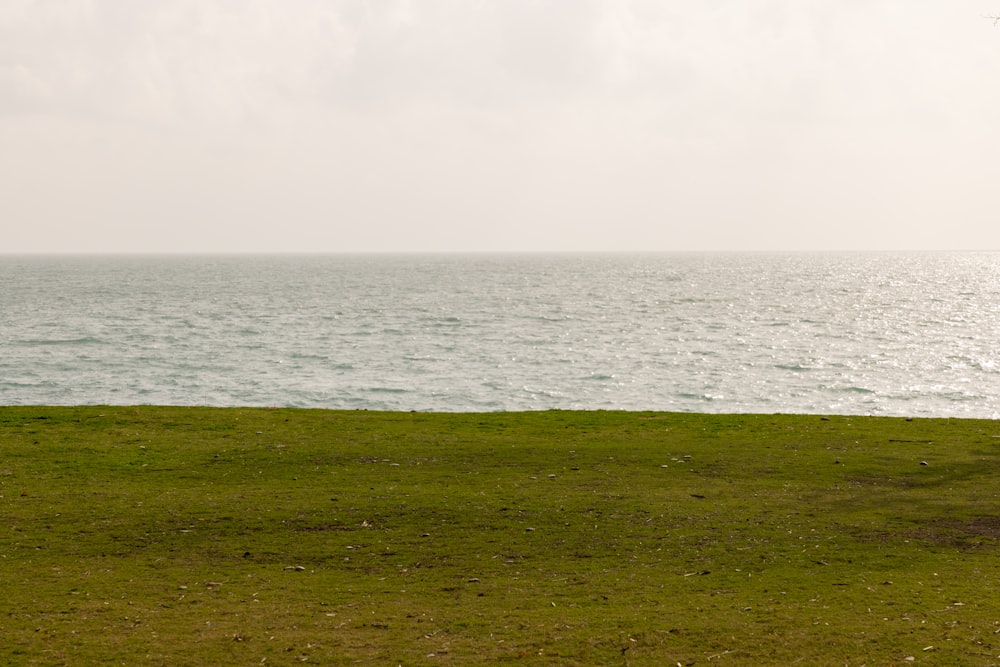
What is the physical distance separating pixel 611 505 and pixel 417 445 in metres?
5.66

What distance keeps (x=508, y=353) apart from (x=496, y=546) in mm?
49910

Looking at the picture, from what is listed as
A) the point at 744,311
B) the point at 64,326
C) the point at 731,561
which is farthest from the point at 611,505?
the point at 744,311

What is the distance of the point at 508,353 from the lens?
6272 cm

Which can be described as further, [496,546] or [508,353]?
[508,353]

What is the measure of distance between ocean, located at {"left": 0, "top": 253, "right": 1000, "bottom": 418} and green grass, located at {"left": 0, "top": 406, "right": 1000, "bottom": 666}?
24129 millimetres

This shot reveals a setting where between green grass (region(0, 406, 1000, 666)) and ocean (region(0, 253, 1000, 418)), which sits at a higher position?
green grass (region(0, 406, 1000, 666))

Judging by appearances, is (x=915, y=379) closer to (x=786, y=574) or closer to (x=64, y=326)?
(x=786, y=574)

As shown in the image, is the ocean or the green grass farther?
the ocean

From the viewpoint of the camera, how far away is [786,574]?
38.7 ft

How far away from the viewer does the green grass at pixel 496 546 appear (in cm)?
973

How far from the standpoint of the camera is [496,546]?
1284 cm

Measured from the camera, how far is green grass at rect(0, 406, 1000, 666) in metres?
9.73

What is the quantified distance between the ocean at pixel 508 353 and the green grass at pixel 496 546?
2413cm

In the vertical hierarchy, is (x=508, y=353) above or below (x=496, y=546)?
below
